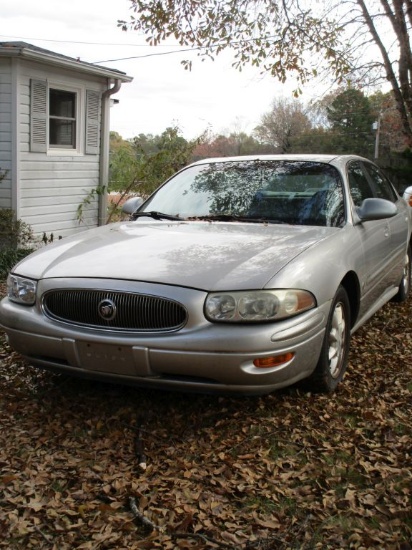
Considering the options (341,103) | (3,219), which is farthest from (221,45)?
(341,103)

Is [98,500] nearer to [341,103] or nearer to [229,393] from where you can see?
[229,393]

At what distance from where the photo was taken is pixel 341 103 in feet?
182

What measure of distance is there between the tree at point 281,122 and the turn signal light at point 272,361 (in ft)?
141

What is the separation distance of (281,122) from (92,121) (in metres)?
41.5

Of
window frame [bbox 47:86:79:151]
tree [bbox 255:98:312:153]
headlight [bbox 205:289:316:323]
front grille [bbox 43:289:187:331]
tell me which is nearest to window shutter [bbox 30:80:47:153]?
window frame [bbox 47:86:79:151]

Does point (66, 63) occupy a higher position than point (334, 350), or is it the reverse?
point (66, 63)

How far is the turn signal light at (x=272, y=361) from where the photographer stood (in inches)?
123

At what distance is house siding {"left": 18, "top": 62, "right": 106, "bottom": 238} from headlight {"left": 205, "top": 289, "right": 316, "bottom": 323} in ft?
22.8

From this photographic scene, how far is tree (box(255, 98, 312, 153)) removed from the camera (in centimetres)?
4784

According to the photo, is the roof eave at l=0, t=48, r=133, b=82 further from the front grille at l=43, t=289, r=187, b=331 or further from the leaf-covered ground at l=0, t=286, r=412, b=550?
the front grille at l=43, t=289, r=187, b=331

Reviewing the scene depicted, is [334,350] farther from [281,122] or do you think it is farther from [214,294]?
[281,122]

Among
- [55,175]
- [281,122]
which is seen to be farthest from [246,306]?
[281,122]

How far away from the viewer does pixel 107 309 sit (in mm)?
3227

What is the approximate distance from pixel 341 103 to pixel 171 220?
54689 mm
